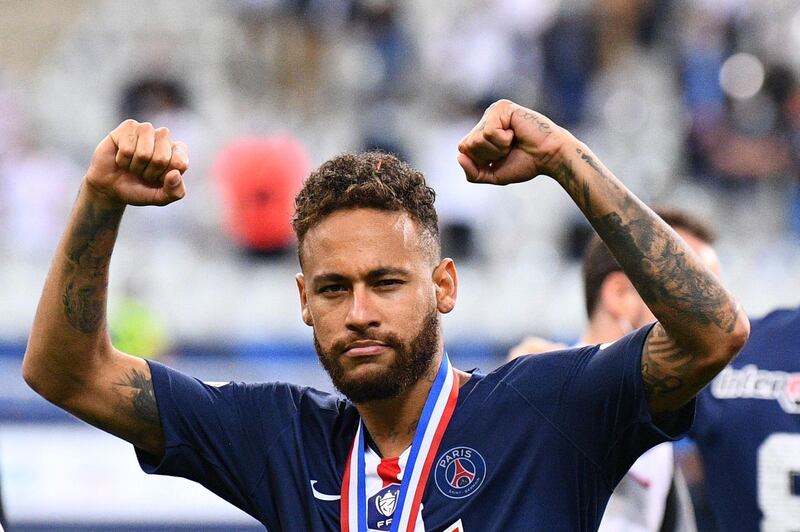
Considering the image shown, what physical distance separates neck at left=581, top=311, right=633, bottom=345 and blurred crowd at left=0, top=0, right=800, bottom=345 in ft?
16.3

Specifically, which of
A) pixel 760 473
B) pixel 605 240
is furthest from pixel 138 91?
pixel 605 240

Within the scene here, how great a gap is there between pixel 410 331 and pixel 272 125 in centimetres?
896

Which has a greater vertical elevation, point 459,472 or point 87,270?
point 87,270

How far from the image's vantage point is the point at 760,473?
425 cm

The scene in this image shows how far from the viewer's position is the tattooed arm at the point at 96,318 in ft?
9.84

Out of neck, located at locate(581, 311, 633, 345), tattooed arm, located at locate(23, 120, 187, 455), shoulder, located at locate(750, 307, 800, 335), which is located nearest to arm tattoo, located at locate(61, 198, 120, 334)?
tattooed arm, located at locate(23, 120, 187, 455)

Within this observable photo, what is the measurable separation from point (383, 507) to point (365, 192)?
724mm

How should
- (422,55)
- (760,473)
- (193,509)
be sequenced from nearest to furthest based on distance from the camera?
(760,473) < (193,509) < (422,55)

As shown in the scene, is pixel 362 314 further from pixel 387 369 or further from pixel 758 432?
pixel 758 432

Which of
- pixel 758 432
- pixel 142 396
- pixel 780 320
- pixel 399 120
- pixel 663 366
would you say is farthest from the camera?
pixel 399 120

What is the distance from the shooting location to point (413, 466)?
3053mm

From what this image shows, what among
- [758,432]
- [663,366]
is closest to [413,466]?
[663,366]

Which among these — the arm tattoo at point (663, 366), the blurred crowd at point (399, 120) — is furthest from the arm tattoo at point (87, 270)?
the blurred crowd at point (399, 120)

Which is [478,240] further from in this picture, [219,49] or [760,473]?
[760,473]
